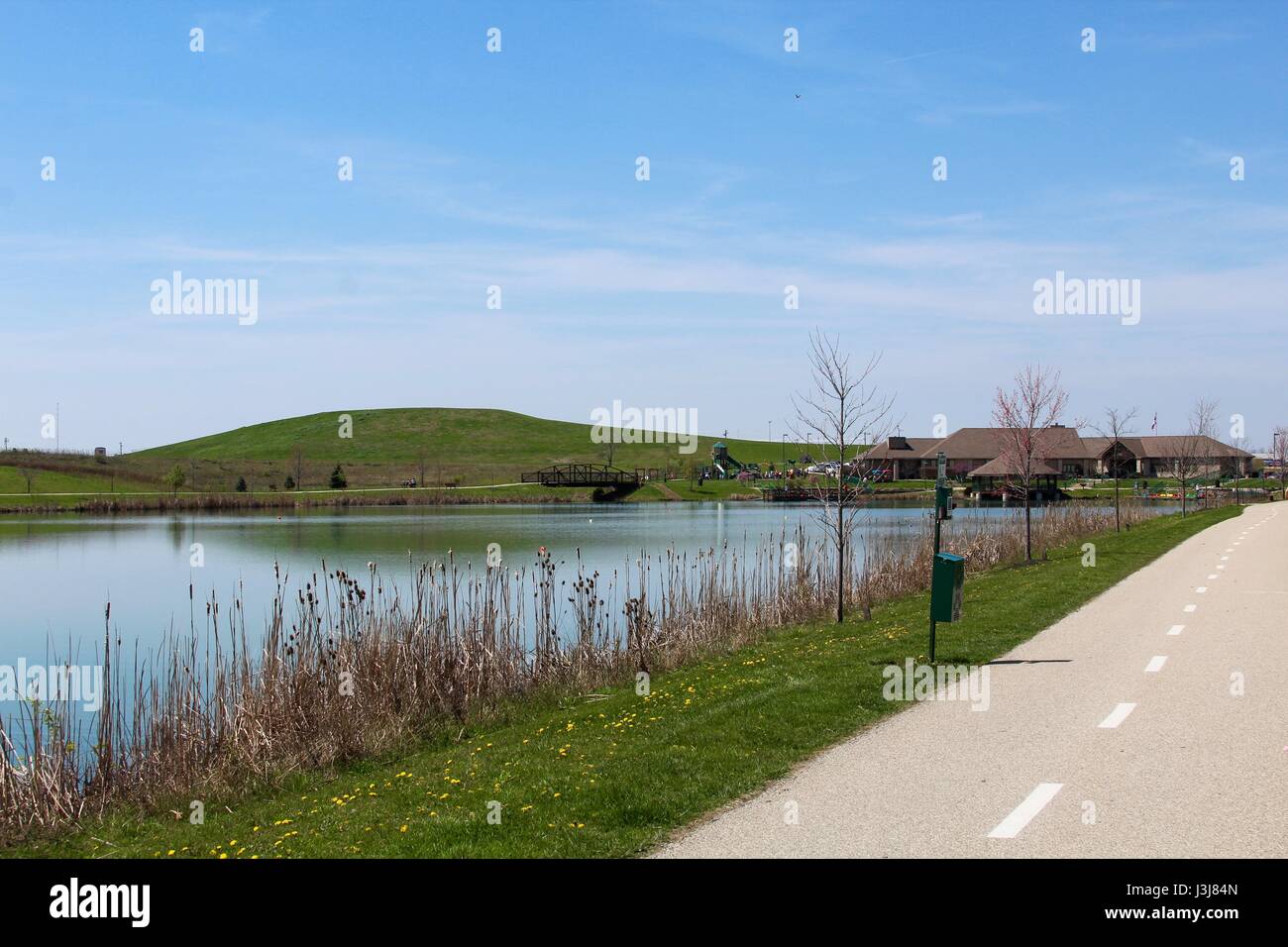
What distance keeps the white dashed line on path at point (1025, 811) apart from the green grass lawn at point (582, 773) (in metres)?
1.91

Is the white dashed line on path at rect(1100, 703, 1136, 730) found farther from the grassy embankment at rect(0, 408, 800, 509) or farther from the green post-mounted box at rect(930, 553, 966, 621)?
the grassy embankment at rect(0, 408, 800, 509)

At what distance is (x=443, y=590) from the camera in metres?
16.1

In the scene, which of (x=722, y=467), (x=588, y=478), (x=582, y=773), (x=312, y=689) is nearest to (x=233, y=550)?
(x=312, y=689)

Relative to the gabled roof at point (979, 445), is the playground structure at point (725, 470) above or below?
below

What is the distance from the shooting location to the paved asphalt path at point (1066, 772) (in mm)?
6547

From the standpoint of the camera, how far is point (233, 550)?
45156 millimetres

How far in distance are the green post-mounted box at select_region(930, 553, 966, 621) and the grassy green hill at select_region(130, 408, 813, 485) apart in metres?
115

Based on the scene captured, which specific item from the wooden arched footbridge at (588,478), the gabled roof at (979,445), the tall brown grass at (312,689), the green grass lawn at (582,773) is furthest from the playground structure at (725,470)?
the green grass lawn at (582,773)

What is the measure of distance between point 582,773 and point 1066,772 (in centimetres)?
378

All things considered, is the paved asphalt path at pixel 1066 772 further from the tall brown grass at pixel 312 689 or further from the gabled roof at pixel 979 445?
the gabled roof at pixel 979 445

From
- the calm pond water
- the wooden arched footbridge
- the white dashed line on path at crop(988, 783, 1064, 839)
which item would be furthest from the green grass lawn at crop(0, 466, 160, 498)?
the white dashed line on path at crop(988, 783, 1064, 839)

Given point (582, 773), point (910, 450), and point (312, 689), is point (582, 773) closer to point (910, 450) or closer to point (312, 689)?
point (312, 689)

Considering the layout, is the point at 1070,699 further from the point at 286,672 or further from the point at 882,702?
the point at 286,672
